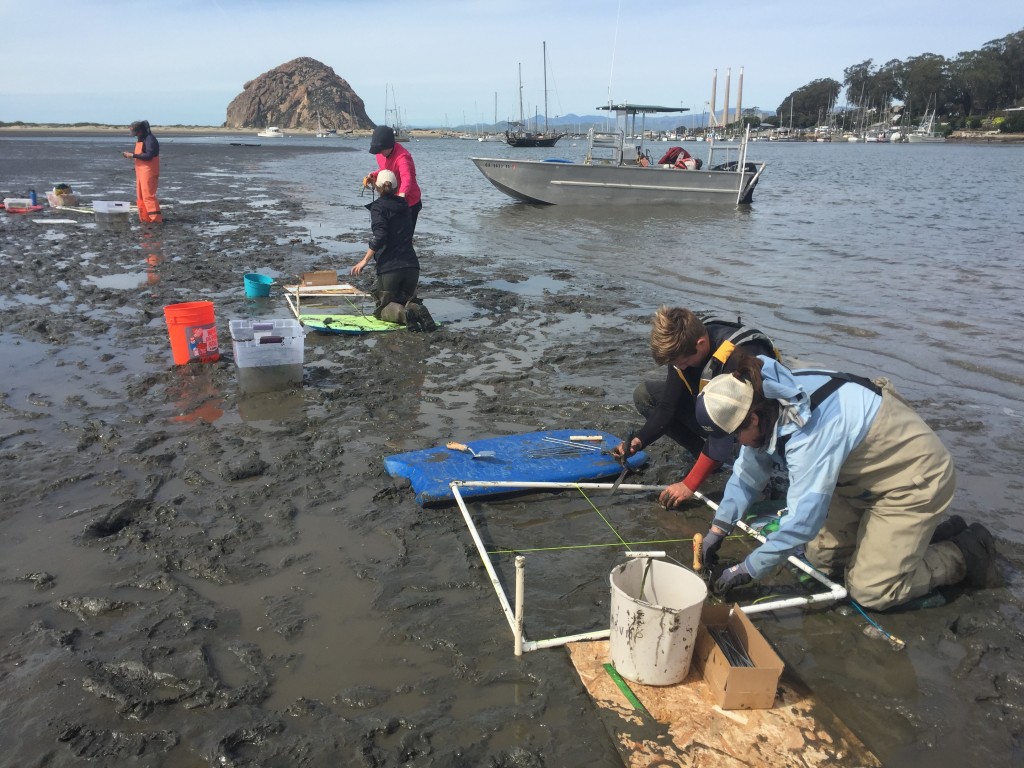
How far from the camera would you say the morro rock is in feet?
504

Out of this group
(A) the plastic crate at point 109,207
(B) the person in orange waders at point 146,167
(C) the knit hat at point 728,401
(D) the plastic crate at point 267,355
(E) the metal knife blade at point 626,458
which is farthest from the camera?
(A) the plastic crate at point 109,207

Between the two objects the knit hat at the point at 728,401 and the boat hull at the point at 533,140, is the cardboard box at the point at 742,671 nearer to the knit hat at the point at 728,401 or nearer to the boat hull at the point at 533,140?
the knit hat at the point at 728,401

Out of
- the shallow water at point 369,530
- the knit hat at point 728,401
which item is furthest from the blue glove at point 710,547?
the knit hat at point 728,401

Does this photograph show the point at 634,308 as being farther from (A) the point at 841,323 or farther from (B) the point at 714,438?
(B) the point at 714,438

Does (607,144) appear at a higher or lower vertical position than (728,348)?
higher

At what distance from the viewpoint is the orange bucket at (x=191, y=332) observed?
654 centimetres

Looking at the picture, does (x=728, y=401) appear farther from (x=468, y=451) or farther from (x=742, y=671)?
(x=468, y=451)

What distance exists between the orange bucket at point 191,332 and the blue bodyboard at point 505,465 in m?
2.97

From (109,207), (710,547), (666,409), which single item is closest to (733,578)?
(710,547)

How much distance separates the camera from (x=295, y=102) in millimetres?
156625

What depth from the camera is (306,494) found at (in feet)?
14.9

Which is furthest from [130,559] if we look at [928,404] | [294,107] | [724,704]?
[294,107]

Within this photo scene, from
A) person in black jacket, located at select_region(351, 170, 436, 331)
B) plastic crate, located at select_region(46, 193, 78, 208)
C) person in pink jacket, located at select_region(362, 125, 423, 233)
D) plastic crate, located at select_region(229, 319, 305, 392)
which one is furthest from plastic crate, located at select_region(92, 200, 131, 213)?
plastic crate, located at select_region(229, 319, 305, 392)

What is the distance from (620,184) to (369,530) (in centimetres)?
1821
